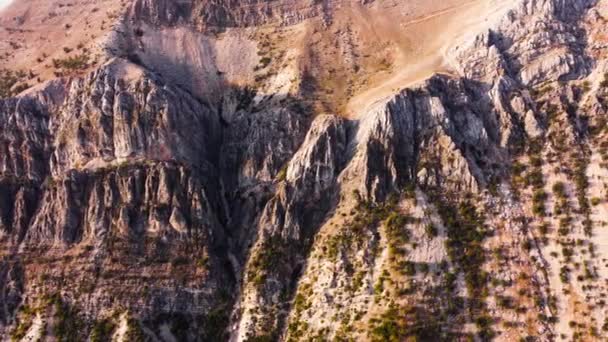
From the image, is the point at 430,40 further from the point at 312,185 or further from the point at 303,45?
the point at 312,185

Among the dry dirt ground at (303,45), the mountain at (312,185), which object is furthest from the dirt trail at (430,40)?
the mountain at (312,185)

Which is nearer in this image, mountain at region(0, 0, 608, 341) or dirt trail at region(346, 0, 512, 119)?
mountain at region(0, 0, 608, 341)

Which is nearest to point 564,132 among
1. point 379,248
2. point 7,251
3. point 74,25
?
point 379,248

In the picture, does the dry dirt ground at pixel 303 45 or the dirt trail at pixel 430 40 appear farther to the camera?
the dry dirt ground at pixel 303 45

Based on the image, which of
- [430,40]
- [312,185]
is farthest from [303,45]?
[312,185]

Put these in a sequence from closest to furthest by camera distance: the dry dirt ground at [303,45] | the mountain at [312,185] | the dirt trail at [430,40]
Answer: the mountain at [312,185] < the dirt trail at [430,40] < the dry dirt ground at [303,45]

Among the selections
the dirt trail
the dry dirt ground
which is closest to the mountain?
the dry dirt ground

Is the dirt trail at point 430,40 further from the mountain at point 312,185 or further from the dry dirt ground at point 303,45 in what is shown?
the mountain at point 312,185

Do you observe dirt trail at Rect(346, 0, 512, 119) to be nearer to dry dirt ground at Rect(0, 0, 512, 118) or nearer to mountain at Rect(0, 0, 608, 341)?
dry dirt ground at Rect(0, 0, 512, 118)

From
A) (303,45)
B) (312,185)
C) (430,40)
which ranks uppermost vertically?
(430,40)
